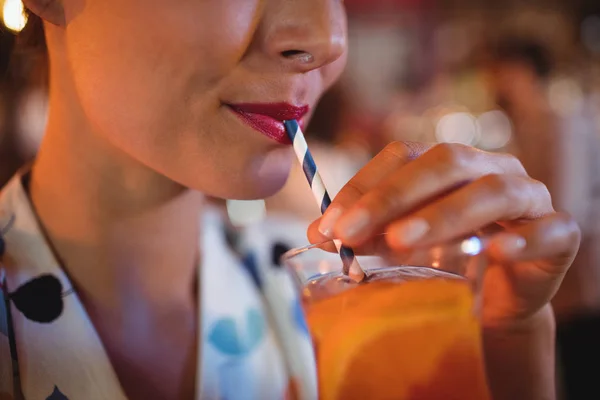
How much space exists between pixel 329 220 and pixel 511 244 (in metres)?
0.20

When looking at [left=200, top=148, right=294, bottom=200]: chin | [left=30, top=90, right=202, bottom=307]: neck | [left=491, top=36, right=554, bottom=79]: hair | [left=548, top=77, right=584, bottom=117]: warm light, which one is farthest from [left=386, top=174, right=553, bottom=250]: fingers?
[left=548, top=77, right=584, bottom=117]: warm light

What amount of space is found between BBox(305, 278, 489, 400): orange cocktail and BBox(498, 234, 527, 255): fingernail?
6 cm

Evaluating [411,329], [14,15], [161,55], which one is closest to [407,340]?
[411,329]

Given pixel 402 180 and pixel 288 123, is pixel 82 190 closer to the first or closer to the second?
pixel 288 123

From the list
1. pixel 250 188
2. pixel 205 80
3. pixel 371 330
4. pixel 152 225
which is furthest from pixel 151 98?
pixel 371 330

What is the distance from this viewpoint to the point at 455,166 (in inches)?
25.9

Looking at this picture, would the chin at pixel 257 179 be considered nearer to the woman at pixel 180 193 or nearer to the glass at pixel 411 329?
the woman at pixel 180 193

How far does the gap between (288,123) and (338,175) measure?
164cm

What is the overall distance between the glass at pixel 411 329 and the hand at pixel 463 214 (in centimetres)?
3

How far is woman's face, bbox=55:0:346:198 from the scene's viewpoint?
73 centimetres

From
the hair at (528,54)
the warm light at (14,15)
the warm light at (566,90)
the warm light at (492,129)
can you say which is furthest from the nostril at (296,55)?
the warm light at (566,90)

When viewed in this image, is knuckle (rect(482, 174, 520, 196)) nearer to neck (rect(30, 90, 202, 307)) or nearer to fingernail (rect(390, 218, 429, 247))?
fingernail (rect(390, 218, 429, 247))

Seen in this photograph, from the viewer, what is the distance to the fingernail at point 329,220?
0.65 meters

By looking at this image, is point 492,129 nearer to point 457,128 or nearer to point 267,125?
point 457,128
